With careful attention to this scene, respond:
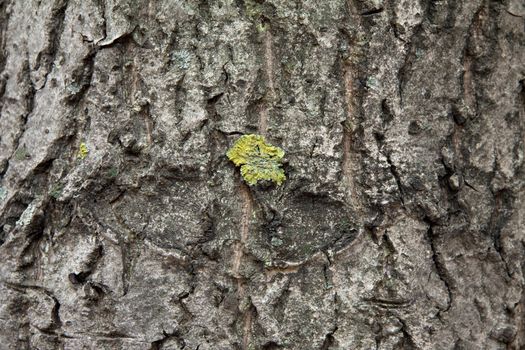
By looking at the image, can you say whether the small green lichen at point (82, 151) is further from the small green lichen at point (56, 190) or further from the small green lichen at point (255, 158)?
the small green lichen at point (255, 158)

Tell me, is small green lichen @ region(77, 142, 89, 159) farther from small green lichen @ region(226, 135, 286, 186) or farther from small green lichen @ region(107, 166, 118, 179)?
small green lichen @ region(226, 135, 286, 186)

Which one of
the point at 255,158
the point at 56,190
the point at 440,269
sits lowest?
the point at 440,269

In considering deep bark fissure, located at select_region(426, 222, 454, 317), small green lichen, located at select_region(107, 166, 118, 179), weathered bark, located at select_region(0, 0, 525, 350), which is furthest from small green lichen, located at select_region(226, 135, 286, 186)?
deep bark fissure, located at select_region(426, 222, 454, 317)

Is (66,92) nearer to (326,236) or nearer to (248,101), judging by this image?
(248,101)

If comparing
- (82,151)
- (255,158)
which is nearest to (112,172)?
(82,151)

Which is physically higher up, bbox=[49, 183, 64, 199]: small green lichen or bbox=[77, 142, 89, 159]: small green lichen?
bbox=[77, 142, 89, 159]: small green lichen

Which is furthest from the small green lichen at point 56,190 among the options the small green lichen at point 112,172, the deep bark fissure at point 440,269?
the deep bark fissure at point 440,269

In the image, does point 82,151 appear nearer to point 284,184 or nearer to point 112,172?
point 112,172

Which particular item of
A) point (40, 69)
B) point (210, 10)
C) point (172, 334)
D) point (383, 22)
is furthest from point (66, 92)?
point (383, 22)
